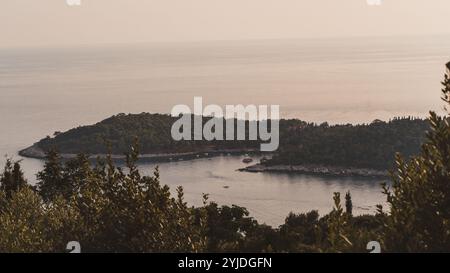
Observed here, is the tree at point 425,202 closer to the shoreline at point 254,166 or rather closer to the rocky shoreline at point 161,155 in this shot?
the shoreline at point 254,166

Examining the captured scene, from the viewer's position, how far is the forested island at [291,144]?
355 feet

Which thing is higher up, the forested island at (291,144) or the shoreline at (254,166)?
the forested island at (291,144)

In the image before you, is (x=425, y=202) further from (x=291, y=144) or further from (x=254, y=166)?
(x=291, y=144)

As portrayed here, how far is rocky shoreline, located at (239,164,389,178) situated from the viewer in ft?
340

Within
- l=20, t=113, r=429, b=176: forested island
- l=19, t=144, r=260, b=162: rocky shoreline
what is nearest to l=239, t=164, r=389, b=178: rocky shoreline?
l=20, t=113, r=429, b=176: forested island

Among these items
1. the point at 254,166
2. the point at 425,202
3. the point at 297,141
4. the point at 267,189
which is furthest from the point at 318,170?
the point at 425,202

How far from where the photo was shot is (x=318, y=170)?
350ft

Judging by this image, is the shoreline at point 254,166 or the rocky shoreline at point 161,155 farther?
the rocky shoreline at point 161,155

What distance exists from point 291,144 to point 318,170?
1776cm

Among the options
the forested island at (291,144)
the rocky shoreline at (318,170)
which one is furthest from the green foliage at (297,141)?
the rocky shoreline at (318,170)

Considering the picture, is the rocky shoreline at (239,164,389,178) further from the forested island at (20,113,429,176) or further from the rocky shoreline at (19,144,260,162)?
the rocky shoreline at (19,144,260,162)
